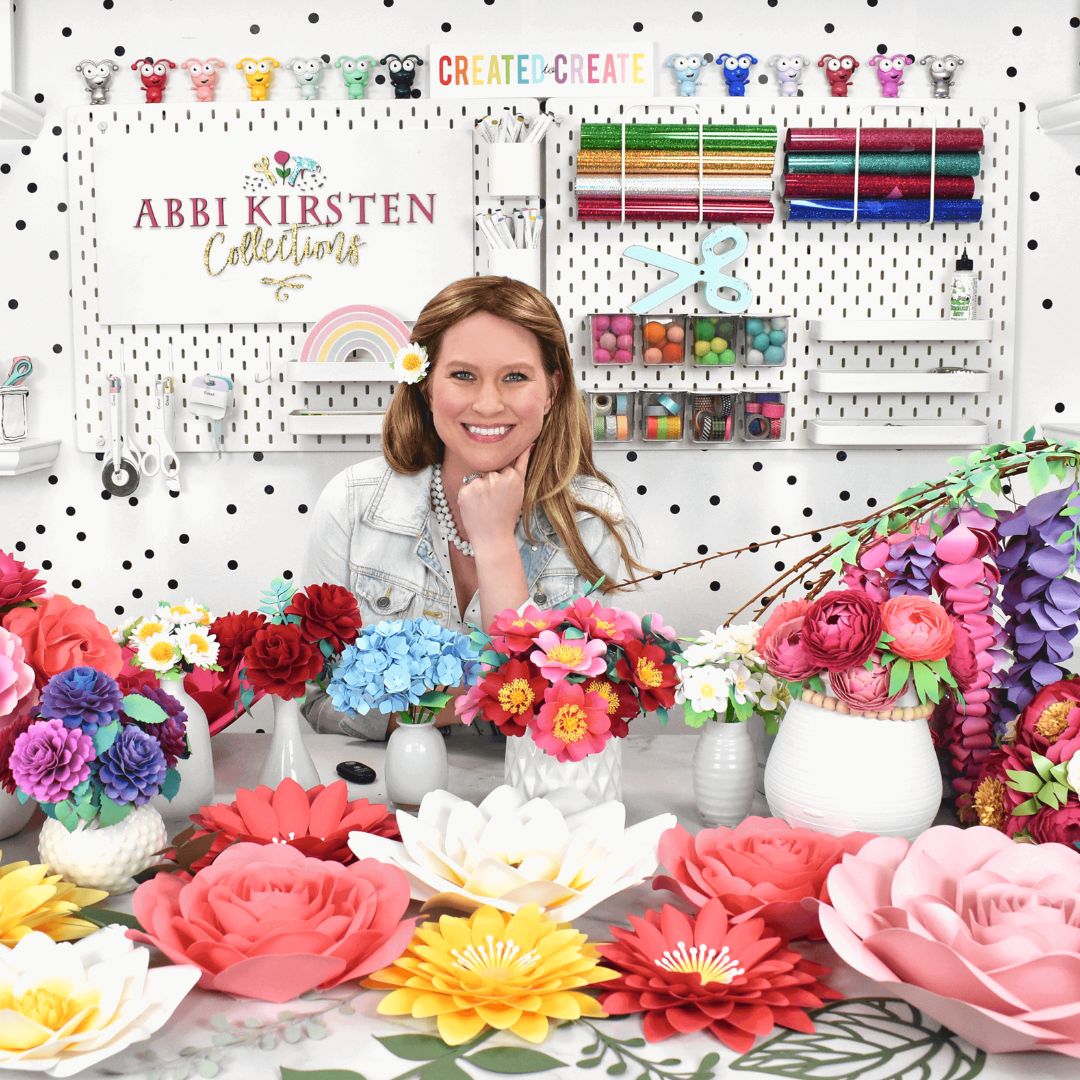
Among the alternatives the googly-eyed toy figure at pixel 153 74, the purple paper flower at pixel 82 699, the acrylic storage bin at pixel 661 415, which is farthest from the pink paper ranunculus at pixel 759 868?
the googly-eyed toy figure at pixel 153 74

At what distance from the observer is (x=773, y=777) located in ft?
3.74

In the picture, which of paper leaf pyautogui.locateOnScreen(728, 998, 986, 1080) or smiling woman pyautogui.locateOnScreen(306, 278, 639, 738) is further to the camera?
smiling woman pyautogui.locateOnScreen(306, 278, 639, 738)

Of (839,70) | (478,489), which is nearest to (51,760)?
(478,489)

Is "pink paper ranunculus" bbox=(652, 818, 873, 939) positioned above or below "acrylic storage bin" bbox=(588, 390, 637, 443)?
below

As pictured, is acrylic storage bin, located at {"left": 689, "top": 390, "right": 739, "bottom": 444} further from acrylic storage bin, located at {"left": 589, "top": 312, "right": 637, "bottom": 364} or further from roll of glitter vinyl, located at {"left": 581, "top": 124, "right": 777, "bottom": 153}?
roll of glitter vinyl, located at {"left": 581, "top": 124, "right": 777, "bottom": 153}

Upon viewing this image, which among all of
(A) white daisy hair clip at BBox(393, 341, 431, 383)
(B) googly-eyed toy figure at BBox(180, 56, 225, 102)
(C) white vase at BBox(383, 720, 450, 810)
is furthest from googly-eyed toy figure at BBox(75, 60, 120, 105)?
(C) white vase at BBox(383, 720, 450, 810)

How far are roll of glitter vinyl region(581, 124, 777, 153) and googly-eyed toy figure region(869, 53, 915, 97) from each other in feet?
0.93

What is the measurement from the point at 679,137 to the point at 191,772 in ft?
5.77

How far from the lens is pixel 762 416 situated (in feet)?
8.19

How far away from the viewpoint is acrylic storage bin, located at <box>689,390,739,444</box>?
2.48m

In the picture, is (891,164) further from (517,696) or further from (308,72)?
(517,696)

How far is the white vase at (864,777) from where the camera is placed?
1077 mm

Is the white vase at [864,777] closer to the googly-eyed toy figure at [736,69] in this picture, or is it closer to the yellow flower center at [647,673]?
the yellow flower center at [647,673]

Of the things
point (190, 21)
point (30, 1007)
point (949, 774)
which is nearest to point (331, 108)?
point (190, 21)
